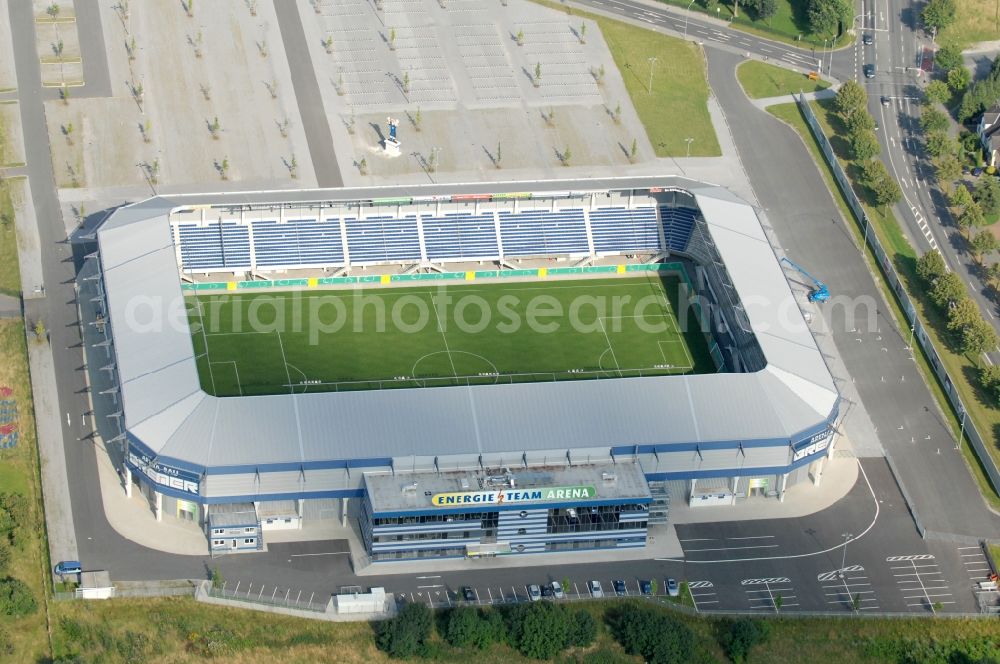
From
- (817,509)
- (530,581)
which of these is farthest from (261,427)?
(817,509)

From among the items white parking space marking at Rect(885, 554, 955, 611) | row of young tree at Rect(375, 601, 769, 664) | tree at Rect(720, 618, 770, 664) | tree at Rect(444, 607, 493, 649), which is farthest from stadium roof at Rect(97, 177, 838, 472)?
tree at Rect(720, 618, 770, 664)

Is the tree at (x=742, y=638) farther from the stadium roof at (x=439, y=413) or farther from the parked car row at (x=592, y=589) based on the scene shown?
the stadium roof at (x=439, y=413)

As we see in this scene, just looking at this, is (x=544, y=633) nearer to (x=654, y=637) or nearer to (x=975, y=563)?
(x=654, y=637)

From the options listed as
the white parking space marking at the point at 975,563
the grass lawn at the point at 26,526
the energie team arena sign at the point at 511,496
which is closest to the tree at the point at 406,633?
the energie team arena sign at the point at 511,496

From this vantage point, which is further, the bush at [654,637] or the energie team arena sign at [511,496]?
the energie team arena sign at [511,496]

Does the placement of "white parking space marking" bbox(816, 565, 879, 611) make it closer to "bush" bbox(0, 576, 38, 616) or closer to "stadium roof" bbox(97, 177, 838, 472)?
"stadium roof" bbox(97, 177, 838, 472)

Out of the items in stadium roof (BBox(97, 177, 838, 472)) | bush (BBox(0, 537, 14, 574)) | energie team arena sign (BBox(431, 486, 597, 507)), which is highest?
stadium roof (BBox(97, 177, 838, 472))
